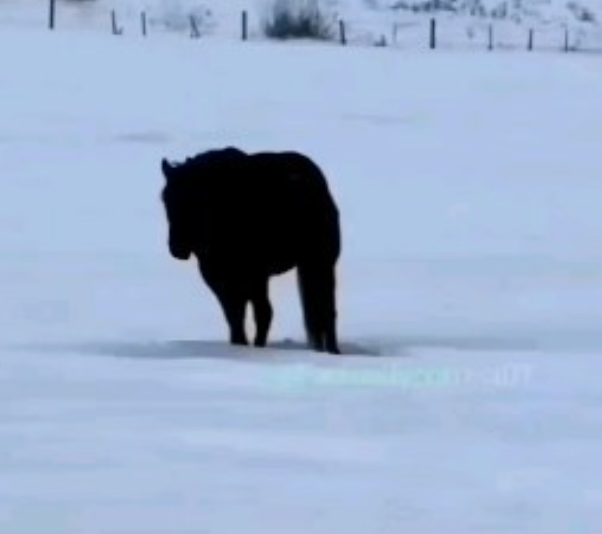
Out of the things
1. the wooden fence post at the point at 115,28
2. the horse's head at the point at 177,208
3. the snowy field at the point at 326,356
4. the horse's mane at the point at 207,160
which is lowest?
the wooden fence post at the point at 115,28

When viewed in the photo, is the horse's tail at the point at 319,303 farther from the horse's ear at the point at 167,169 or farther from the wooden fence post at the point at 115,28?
the wooden fence post at the point at 115,28

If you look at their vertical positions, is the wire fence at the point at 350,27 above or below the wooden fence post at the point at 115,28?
below

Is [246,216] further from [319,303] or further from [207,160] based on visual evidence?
[319,303]

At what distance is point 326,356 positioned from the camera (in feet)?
26.5

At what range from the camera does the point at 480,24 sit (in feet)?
176

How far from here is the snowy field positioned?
4.91 metres

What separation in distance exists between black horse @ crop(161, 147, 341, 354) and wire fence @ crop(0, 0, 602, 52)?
3421cm

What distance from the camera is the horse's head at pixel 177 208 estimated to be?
817 cm

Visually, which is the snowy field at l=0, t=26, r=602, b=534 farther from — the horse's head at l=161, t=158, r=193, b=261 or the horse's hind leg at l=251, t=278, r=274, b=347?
the horse's head at l=161, t=158, r=193, b=261

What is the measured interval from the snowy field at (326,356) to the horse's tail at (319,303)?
26 cm

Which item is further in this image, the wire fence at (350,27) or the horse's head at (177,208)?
the wire fence at (350,27)

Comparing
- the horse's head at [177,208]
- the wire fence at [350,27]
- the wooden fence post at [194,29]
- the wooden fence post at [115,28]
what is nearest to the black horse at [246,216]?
the horse's head at [177,208]

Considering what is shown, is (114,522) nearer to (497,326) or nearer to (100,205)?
(497,326)

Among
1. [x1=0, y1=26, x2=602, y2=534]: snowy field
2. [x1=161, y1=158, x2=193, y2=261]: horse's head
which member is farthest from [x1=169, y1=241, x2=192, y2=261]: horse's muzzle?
[x1=0, y1=26, x2=602, y2=534]: snowy field
